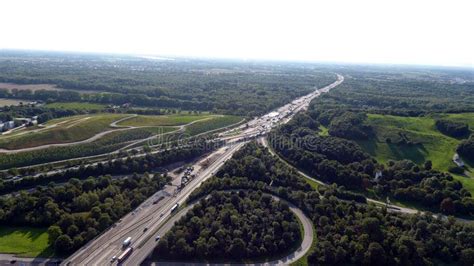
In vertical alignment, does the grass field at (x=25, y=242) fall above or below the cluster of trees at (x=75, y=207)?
below

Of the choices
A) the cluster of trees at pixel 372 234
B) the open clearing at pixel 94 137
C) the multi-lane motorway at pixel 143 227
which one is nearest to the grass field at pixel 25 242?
the multi-lane motorway at pixel 143 227

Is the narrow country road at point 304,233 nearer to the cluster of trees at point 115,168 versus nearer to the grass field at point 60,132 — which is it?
the cluster of trees at point 115,168

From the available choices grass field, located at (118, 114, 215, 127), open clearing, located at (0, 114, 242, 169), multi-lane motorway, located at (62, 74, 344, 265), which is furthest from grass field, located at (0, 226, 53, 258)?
grass field, located at (118, 114, 215, 127)

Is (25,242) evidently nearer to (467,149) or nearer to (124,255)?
(124,255)

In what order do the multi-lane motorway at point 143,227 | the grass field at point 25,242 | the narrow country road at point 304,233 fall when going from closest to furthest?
the multi-lane motorway at point 143,227
the narrow country road at point 304,233
the grass field at point 25,242

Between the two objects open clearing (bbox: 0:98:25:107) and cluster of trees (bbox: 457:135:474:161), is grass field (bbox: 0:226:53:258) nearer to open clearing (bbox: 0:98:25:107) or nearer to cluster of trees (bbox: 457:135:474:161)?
cluster of trees (bbox: 457:135:474:161)

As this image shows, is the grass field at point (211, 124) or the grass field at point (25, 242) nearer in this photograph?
the grass field at point (25, 242)
